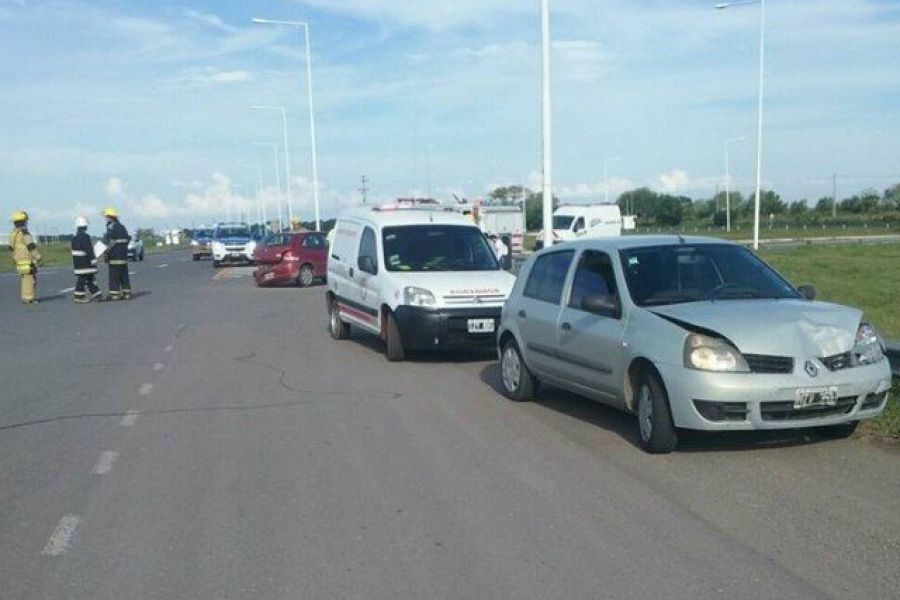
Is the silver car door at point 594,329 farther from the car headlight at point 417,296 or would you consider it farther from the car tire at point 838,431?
the car headlight at point 417,296

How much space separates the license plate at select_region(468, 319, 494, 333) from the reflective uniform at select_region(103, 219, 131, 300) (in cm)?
1327

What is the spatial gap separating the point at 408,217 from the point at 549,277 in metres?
5.49

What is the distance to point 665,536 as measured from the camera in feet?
18.7

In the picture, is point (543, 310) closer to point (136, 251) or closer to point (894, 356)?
point (894, 356)

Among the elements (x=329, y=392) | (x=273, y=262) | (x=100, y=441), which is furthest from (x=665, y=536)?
(x=273, y=262)

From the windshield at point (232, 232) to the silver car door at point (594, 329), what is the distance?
126 ft

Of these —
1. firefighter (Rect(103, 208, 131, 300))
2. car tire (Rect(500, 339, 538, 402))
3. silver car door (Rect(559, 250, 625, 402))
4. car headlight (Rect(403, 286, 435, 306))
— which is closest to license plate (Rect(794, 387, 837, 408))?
silver car door (Rect(559, 250, 625, 402))

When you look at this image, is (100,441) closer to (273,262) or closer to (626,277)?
(626,277)

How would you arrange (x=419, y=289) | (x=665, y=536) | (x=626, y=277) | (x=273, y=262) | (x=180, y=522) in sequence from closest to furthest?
(x=665, y=536), (x=180, y=522), (x=626, y=277), (x=419, y=289), (x=273, y=262)

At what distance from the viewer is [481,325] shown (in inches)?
509

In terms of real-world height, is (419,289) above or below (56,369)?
above

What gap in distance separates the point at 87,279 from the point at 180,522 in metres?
19.8

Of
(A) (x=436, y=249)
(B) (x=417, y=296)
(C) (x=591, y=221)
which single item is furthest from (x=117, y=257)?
(C) (x=591, y=221)

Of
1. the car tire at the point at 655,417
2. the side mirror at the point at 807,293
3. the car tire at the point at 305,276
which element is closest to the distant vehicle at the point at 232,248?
the car tire at the point at 305,276
